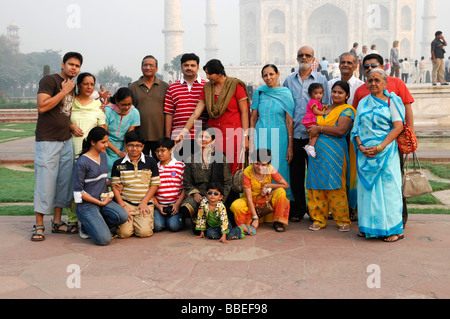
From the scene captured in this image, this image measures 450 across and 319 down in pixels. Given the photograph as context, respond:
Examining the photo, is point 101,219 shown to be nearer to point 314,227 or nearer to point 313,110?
point 314,227

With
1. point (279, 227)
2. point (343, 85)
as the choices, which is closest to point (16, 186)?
point (279, 227)

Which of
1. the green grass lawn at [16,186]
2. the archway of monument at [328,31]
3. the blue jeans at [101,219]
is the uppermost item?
the archway of monument at [328,31]

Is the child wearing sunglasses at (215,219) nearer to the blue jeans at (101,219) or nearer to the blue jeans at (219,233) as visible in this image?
the blue jeans at (219,233)

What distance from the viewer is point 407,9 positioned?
43469 millimetres

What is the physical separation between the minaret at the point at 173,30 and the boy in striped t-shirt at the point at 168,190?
40683 millimetres

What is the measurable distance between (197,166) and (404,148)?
1477 mm

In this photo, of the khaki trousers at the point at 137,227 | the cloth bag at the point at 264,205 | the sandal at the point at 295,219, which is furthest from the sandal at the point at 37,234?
the sandal at the point at 295,219

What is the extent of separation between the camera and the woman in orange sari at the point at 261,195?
11.9ft

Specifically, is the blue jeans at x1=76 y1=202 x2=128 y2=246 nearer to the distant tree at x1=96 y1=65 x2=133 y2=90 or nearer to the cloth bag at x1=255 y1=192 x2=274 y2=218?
the cloth bag at x1=255 y1=192 x2=274 y2=218

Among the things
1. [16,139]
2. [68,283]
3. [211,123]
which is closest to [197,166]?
[211,123]

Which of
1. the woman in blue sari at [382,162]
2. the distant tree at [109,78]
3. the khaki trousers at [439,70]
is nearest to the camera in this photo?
the woman in blue sari at [382,162]

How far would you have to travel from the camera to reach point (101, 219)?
3.42m

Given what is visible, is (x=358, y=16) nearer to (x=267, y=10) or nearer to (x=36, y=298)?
(x=267, y=10)
